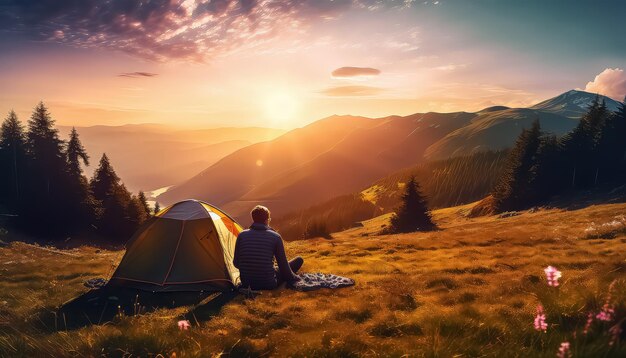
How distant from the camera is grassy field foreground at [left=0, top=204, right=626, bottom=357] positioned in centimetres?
445

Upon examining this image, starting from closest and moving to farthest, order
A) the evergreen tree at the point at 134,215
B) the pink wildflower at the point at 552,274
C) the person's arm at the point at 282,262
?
1. the pink wildflower at the point at 552,274
2. the person's arm at the point at 282,262
3. the evergreen tree at the point at 134,215

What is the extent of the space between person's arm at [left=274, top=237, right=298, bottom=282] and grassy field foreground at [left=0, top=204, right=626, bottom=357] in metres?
0.73

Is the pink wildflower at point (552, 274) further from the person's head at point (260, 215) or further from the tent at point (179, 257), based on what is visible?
the tent at point (179, 257)

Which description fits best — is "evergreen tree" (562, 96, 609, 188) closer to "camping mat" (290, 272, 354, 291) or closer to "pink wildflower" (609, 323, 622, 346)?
"camping mat" (290, 272, 354, 291)

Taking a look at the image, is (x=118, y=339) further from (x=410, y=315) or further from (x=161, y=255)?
(x=161, y=255)

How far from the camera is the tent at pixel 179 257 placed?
39.8 feet

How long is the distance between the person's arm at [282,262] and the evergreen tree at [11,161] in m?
60.5

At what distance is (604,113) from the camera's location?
6681 cm

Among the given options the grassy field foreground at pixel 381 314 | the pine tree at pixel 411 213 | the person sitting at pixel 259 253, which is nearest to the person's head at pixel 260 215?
the person sitting at pixel 259 253

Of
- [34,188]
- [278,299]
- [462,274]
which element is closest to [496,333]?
[278,299]

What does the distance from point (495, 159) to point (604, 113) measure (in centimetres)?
9330

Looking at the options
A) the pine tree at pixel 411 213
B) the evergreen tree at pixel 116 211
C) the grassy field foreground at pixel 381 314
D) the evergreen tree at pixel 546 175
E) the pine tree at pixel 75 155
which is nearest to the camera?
the grassy field foreground at pixel 381 314

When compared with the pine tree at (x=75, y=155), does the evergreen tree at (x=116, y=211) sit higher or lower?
lower

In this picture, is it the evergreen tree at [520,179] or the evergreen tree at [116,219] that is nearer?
the evergreen tree at [116,219]
